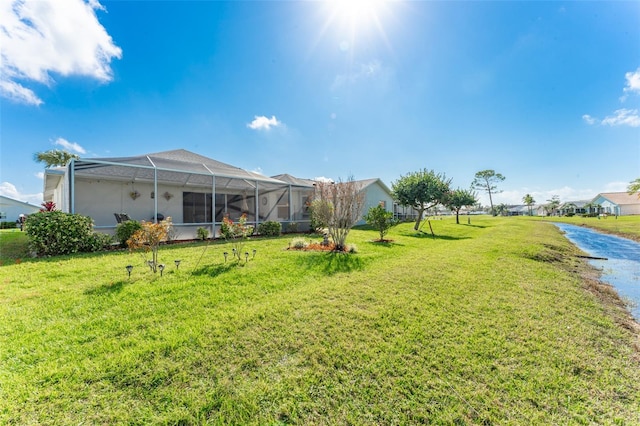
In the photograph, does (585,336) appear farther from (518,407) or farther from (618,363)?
(518,407)

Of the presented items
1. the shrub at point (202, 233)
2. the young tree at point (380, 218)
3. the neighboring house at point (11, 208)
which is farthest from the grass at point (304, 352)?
the neighboring house at point (11, 208)

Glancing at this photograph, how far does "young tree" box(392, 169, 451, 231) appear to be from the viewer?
17594mm

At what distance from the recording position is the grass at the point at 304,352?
2080 millimetres

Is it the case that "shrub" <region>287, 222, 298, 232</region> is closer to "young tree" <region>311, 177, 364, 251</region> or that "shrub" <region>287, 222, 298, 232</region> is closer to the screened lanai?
the screened lanai

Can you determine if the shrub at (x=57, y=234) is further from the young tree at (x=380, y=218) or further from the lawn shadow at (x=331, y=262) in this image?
the young tree at (x=380, y=218)

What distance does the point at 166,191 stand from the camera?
13.5 metres

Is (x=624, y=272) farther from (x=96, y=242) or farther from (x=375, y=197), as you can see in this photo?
(x=96, y=242)

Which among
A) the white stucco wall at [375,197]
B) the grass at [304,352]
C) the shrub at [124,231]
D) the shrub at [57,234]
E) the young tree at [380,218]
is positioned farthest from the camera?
the white stucco wall at [375,197]

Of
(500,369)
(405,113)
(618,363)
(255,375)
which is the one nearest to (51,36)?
(255,375)

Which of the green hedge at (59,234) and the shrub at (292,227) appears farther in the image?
the shrub at (292,227)

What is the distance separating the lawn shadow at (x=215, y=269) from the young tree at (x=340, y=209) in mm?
3951

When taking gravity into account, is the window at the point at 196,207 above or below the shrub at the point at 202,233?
above

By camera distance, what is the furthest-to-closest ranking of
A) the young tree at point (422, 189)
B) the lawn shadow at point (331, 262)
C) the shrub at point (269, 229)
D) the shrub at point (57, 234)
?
the young tree at point (422, 189)
the shrub at point (269, 229)
the shrub at point (57, 234)
the lawn shadow at point (331, 262)

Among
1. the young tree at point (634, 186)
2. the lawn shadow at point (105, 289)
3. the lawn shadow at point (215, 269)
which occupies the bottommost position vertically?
the lawn shadow at point (105, 289)
